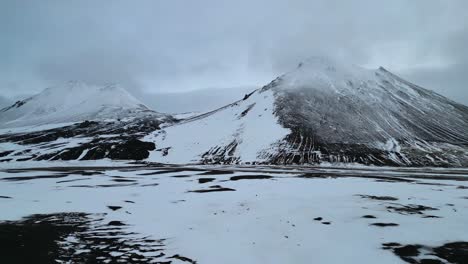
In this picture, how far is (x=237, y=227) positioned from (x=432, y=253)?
10.5m

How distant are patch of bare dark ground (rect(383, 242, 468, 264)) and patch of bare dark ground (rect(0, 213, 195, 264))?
11.1 meters

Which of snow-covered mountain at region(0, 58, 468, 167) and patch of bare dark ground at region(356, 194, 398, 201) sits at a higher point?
snow-covered mountain at region(0, 58, 468, 167)

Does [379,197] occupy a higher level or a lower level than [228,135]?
lower

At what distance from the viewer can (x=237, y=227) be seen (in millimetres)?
19812

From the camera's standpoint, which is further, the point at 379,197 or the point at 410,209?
the point at 379,197

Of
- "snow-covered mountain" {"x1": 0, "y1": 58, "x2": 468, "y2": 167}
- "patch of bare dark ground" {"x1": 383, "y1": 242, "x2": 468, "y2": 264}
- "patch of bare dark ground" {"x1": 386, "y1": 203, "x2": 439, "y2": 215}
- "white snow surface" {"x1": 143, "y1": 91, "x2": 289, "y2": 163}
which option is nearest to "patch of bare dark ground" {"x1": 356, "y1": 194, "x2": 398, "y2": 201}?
"patch of bare dark ground" {"x1": 386, "y1": 203, "x2": 439, "y2": 215}

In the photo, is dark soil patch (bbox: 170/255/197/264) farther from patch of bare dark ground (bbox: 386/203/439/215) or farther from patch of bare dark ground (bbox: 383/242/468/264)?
patch of bare dark ground (bbox: 386/203/439/215)

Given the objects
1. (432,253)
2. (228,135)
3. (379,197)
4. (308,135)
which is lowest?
(432,253)

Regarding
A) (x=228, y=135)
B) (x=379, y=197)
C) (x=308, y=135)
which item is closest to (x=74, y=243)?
(x=379, y=197)

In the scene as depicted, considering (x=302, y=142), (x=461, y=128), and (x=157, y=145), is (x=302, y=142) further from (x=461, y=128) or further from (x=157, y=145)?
(x=461, y=128)

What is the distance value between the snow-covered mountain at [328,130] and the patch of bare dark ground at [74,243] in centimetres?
8605

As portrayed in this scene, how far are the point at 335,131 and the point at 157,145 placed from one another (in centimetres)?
7588

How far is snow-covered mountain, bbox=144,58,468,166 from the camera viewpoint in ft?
360

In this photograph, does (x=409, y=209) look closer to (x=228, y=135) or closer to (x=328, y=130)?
(x=328, y=130)
